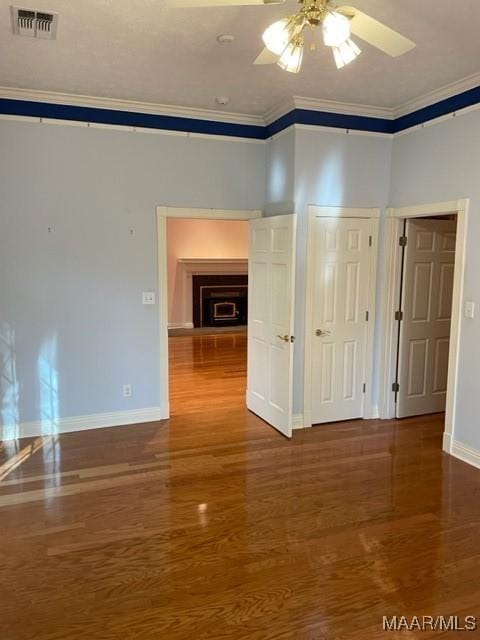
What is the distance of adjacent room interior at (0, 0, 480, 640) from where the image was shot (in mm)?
2299

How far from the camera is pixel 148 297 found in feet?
14.5

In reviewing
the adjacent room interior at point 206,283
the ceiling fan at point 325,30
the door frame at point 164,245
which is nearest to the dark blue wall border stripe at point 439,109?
the door frame at point 164,245

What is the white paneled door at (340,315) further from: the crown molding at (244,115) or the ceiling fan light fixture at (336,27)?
the ceiling fan light fixture at (336,27)

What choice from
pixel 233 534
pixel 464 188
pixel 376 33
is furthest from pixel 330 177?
pixel 233 534

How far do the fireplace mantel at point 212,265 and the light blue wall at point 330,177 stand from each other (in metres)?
5.65

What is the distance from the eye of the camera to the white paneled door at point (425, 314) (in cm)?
457

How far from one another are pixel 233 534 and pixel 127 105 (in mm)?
3545

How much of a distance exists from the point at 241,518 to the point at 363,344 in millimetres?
2301

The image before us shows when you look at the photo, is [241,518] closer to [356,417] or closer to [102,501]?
[102,501]

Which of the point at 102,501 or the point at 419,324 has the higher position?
the point at 419,324

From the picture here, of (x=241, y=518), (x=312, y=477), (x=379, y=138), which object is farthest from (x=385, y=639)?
(x=379, y=138)

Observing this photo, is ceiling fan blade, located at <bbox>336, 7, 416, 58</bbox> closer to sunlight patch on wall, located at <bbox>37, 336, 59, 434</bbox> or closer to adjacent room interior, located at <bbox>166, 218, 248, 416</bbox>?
sunlight patch on wall, located at <bbox>37, 336, 59, 434</bbox>

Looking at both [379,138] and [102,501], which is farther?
[379,138]

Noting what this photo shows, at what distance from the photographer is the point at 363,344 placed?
15.1ft
